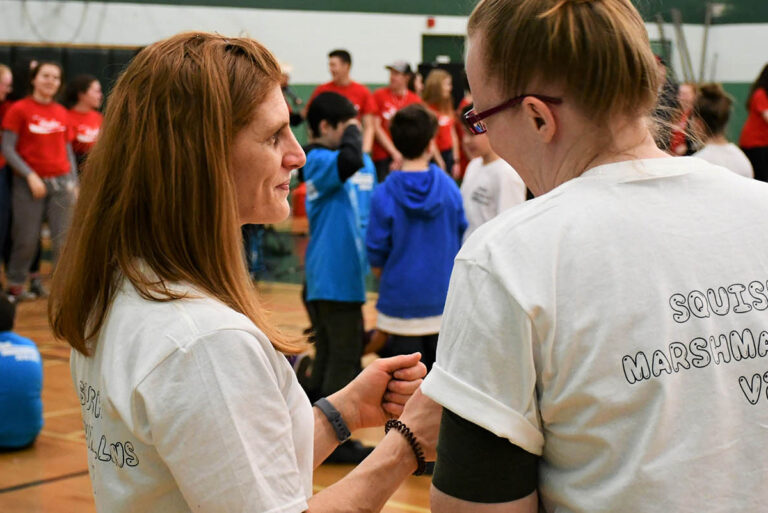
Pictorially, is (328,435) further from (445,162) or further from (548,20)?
(445,162)

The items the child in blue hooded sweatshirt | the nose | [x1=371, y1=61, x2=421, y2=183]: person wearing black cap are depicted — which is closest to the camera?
the nose

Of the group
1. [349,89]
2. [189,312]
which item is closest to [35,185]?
[349,89]

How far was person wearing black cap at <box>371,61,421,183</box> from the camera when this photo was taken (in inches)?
425

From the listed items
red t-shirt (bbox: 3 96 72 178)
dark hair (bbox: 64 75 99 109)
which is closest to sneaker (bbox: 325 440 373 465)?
red t-shirt (bbox: 3 96 72 178)

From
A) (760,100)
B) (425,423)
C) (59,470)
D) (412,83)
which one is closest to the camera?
(425,423)

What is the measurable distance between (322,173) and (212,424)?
351 cm

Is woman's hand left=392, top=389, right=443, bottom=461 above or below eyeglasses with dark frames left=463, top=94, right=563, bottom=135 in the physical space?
below

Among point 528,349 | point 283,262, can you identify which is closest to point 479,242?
point 528,349

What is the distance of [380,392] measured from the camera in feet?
5.76

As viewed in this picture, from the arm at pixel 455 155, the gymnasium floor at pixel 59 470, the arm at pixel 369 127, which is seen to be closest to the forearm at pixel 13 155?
the gymnasium floor at pixel 59 470

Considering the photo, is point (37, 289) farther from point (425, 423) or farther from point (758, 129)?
point (425, 423)

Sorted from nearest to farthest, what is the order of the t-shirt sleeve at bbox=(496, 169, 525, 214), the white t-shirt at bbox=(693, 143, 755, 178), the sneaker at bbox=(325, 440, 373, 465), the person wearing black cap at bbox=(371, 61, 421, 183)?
the sneaker at bbox=(325, 440, 373, 465), the t-shirt sleeve at bbox=(496, 169, 525, 214), the white t-shirt at bbox=(693, 143, 755, 178), the person wearing black cap at bbox=(371, 61, 421, 183)

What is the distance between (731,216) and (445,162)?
9.98 m

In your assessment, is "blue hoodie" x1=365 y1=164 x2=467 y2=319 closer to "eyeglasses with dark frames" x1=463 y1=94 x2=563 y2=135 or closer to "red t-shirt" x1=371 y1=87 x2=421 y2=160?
"eyeglasses with dark frames" x1=463 y1=94 x2=563 y2=135
